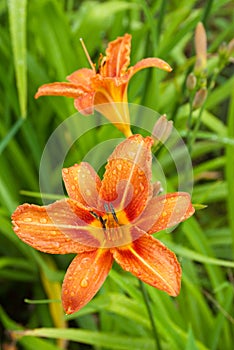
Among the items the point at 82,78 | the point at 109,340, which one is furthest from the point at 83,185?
the point at 109,340

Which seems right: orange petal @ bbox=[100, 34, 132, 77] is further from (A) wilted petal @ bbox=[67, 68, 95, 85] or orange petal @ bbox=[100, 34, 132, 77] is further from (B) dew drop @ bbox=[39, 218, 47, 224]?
(B) dew drop @ bbox=[39, 218, 47, 224]

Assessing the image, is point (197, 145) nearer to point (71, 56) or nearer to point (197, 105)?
point (71, 56)

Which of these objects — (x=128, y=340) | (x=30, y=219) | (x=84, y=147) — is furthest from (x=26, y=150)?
(x=30, y=219)

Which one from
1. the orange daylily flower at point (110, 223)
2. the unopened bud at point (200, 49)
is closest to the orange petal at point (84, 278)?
the orange daylily flower at point (110, 223)

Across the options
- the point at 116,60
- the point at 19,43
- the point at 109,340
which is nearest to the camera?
the point at 116,60

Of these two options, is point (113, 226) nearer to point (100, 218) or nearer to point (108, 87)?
point (100, 218)

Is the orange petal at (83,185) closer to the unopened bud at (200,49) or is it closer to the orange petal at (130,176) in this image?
the orange petal at (130,176)
